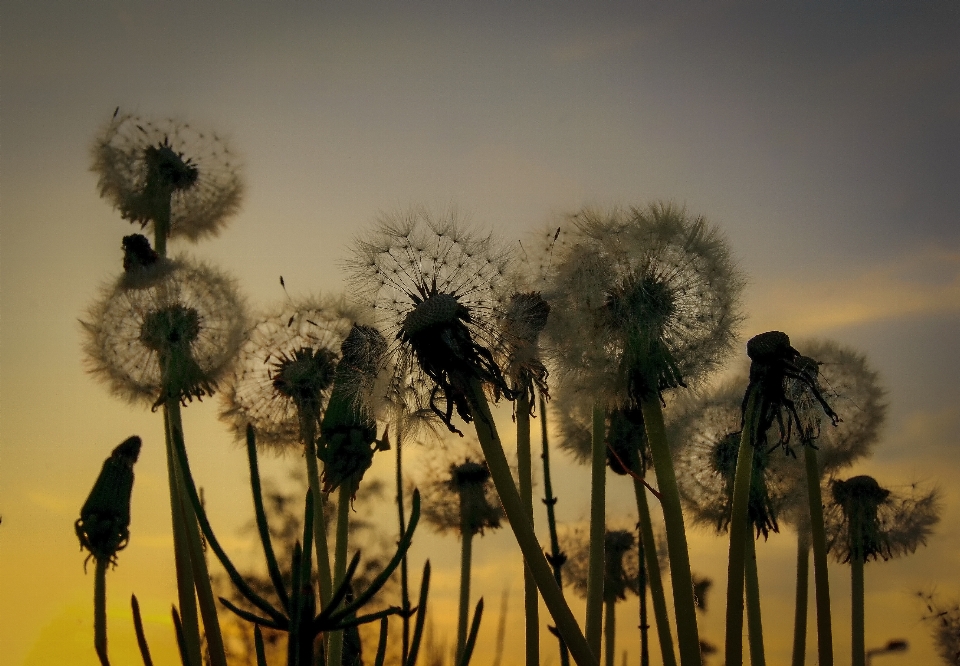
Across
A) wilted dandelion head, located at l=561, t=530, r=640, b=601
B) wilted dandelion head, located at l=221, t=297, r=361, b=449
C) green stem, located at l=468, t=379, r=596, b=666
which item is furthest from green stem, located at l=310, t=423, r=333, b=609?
wilted dandelion head, located at l=561, t=530, r=640, b=601

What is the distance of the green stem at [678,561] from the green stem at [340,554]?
4.65ft

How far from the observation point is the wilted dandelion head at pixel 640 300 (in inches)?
155

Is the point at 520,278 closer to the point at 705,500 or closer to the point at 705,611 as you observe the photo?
the point at 705,500

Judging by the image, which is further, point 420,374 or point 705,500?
point 705,500

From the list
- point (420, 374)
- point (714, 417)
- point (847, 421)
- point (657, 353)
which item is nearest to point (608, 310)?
point (657, 353)

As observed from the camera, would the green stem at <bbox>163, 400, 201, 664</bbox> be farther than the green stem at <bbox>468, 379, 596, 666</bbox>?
Yes

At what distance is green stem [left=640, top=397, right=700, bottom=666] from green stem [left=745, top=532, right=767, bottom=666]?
56.7 inches

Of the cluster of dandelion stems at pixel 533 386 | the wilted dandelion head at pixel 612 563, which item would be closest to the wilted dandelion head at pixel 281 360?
the cluster of dandelion stems at pixel 533 386

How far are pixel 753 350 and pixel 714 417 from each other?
2.05 metres

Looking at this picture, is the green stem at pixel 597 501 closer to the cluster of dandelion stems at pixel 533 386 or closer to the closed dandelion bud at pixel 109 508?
the cluster of dandelion stems at pixel 533 386

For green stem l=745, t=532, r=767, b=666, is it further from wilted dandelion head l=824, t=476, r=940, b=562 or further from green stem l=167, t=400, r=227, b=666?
green stem l=167, t=400, r=227, b=666

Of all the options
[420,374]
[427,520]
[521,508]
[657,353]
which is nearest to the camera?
[521,508]

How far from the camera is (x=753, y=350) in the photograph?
12.1 feet

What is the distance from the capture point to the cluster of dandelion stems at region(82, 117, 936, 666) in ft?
11.0
